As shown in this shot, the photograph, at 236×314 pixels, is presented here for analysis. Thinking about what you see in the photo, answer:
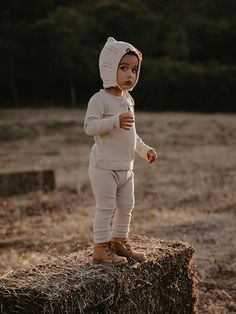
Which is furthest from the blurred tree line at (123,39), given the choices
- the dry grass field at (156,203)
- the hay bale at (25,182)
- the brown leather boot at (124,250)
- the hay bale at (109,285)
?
the brown leather boot at (124,250)

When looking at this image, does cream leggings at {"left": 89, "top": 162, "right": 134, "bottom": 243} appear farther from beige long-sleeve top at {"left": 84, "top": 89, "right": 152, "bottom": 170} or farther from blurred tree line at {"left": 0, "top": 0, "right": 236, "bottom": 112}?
blurred tree line at {"left": 0, "top": 0, "right": 236, "bottom": 112}

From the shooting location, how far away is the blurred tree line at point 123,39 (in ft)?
90.9

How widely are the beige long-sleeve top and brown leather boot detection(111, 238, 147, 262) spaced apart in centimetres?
44

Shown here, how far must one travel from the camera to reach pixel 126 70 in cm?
360

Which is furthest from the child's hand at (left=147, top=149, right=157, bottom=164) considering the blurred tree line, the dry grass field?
the blurred tree line

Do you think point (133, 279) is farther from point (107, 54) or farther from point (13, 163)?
point (13, 163)

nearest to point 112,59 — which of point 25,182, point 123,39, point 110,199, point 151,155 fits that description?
point 151,155

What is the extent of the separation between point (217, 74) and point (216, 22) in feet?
29.6

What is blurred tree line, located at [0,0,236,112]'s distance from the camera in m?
27.7

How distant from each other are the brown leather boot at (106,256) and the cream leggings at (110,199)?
4cm

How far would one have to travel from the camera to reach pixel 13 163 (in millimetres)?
14016

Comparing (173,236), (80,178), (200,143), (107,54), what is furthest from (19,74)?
(107,54)

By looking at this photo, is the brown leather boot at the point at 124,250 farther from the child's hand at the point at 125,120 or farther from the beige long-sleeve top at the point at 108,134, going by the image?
the child's hand at the point at 125,120

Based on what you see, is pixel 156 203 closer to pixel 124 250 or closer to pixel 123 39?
pixel 124 250
